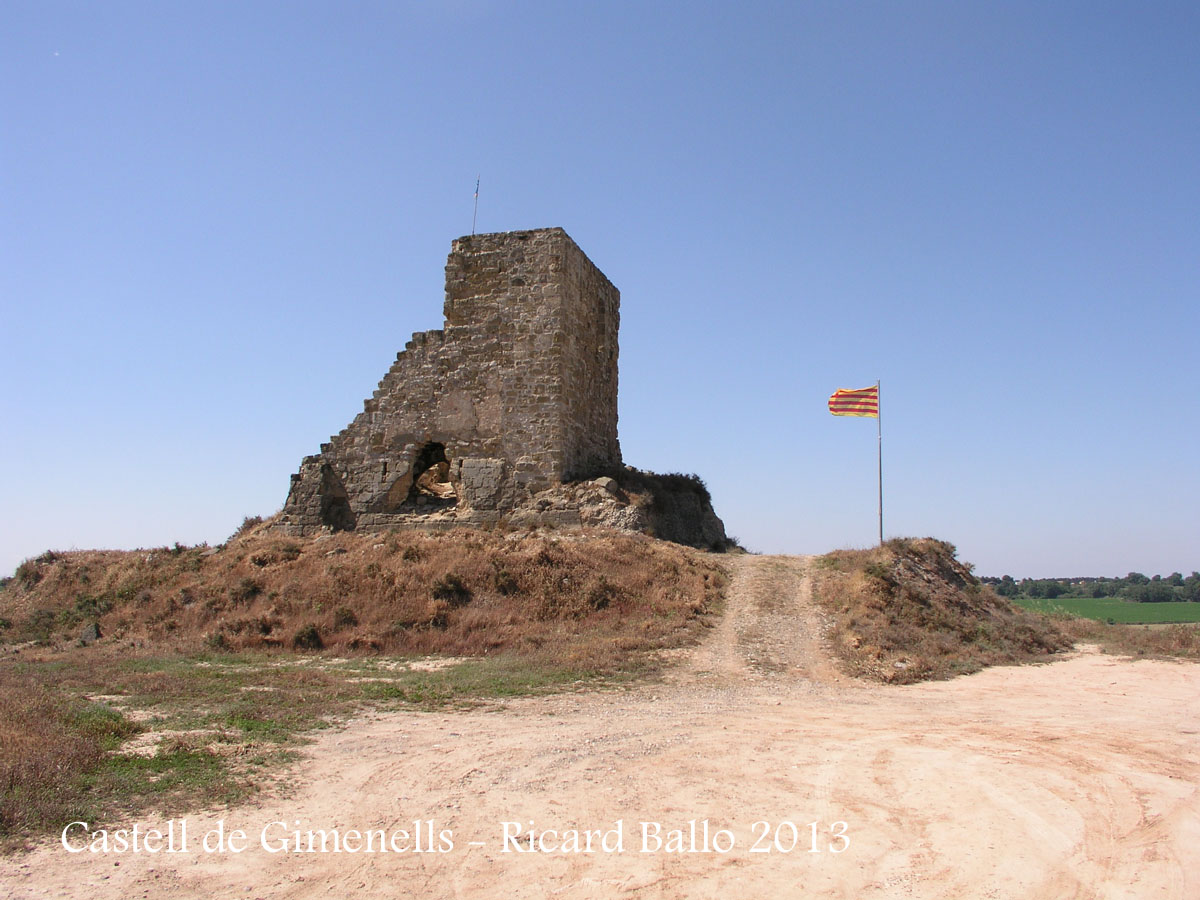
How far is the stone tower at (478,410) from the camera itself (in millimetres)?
17688

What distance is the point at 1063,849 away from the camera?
4848mm

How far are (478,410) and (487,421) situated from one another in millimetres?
322

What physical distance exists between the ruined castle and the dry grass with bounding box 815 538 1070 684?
4.65 meters

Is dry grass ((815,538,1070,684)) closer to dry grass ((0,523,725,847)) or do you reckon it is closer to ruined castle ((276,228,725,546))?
dry grass ((0,523,725,847))

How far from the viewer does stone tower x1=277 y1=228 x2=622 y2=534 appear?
58.0ft

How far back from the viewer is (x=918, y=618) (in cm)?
1279

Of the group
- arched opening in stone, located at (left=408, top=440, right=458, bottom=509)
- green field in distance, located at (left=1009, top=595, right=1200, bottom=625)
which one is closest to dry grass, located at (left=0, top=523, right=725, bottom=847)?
arched opening in stone, located at (left=408, top=440, right=458, bottom=509)

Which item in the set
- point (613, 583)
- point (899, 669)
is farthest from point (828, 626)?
point (613, 583)

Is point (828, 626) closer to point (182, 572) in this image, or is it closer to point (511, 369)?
point (511, 369)

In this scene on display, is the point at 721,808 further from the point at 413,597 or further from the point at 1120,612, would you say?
the point at 1120,612

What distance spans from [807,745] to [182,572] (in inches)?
549

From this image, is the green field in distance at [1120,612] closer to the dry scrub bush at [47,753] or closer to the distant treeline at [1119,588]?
the distant treeline at [1119,588]

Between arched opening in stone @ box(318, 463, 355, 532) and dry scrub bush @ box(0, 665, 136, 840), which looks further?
arched opening in stone @ box(318, 463, 355, 532)

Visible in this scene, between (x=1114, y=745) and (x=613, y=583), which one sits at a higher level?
(x=613, y=583)
